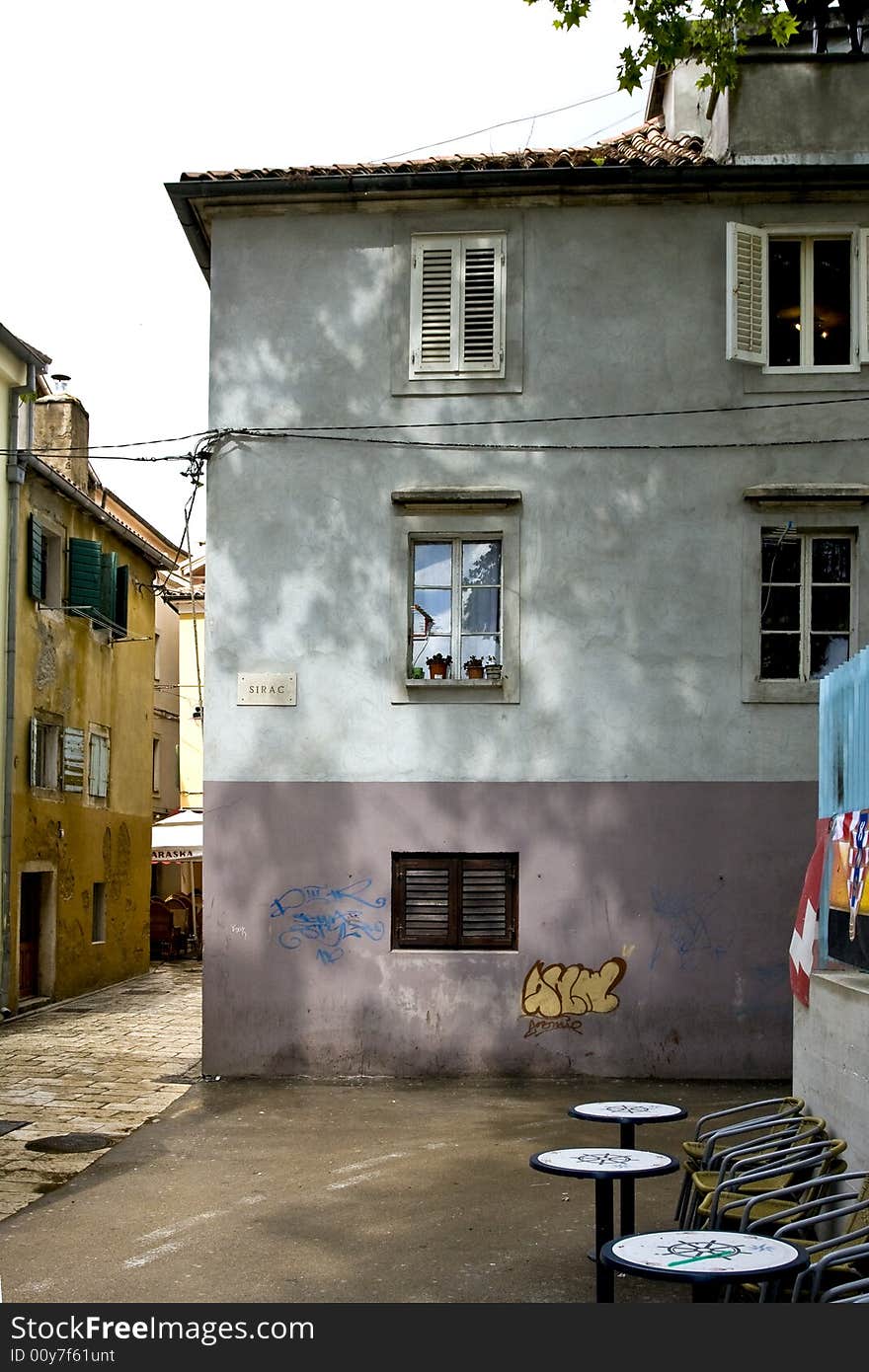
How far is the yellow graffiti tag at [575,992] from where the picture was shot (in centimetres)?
1364

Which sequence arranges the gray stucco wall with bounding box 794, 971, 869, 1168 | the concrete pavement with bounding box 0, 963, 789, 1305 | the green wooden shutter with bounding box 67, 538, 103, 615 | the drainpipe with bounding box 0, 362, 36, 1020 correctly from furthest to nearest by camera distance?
the green wooden shutter with bounding box 67, 538, 103, 615 < the drainpipe with bounding box 0, 362, 36, 1020 < the concrete pavement with bounding box 0, 963, 789, 1305 < the gray stucco wall with bounding box 794, 971, 869, 1168

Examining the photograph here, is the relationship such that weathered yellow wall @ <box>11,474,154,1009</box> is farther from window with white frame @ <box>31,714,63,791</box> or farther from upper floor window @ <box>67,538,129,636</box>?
upper floor window @ <box>67,538,129,636</box>

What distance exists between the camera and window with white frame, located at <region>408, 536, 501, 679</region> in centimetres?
1412

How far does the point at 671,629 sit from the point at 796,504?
5.59ft

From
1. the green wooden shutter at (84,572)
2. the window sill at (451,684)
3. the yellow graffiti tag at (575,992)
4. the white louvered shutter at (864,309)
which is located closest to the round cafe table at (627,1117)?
the yellow graffiti tag at (575,992)

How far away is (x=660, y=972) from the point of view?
44.7 ft

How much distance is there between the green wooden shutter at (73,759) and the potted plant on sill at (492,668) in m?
10.4

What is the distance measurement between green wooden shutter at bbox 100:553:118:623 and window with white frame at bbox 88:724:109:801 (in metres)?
2.01

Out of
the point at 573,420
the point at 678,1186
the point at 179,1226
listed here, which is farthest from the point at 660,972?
the point at 179,1226


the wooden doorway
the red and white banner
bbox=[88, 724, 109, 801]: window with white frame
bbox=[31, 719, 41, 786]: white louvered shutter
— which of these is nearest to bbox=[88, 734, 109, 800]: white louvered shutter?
bbox=[88, 724, 109, 801]: window with white frame

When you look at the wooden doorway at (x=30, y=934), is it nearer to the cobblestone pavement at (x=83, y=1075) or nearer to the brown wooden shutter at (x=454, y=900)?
the cobblestone pavement at (x=83, y=1075)

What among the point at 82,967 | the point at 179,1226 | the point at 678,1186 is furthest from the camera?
the point at 82,967

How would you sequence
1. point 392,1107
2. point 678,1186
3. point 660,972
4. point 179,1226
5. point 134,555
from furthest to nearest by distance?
point 134,555, point 660,972, point 392,1107, point 678,1186, point 179,1226

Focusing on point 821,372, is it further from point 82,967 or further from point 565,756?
point 82,967
